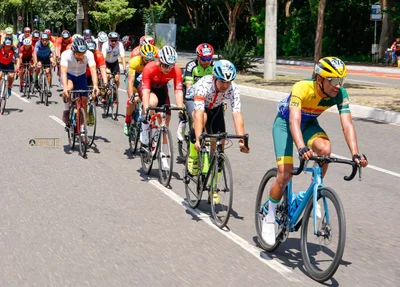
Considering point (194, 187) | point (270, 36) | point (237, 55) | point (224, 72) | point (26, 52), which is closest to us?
point (224, 72)

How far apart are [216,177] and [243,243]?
0.89 m

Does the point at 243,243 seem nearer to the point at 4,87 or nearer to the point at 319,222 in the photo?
the point at 319,222

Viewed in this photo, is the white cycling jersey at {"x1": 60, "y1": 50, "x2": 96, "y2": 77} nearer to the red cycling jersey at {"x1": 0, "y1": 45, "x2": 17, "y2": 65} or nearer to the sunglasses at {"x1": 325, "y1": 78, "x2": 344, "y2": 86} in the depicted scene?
the red cycling jersey at {"x1": 0, "y1": 45, "x2": 17, "y2": 65}

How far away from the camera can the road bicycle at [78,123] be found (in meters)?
11.1

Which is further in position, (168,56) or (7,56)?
(7,56)

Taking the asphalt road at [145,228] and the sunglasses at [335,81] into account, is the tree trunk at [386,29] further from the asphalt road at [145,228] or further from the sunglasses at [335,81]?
the sunglasses at [335,81]

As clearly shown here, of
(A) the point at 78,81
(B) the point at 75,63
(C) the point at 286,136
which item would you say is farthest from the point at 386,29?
(C) the point at 286,136

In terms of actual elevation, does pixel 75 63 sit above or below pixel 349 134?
above

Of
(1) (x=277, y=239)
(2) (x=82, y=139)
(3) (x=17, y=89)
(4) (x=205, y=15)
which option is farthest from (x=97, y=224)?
(4) (x=205, y=15)

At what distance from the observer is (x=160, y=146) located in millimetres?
9117

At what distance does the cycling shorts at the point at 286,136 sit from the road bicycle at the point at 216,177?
66 cm

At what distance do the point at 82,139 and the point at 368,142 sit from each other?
5396mm

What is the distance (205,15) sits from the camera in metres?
65.6

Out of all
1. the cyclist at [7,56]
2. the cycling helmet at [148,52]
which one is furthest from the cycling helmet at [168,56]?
the cyclist at [7,56]
